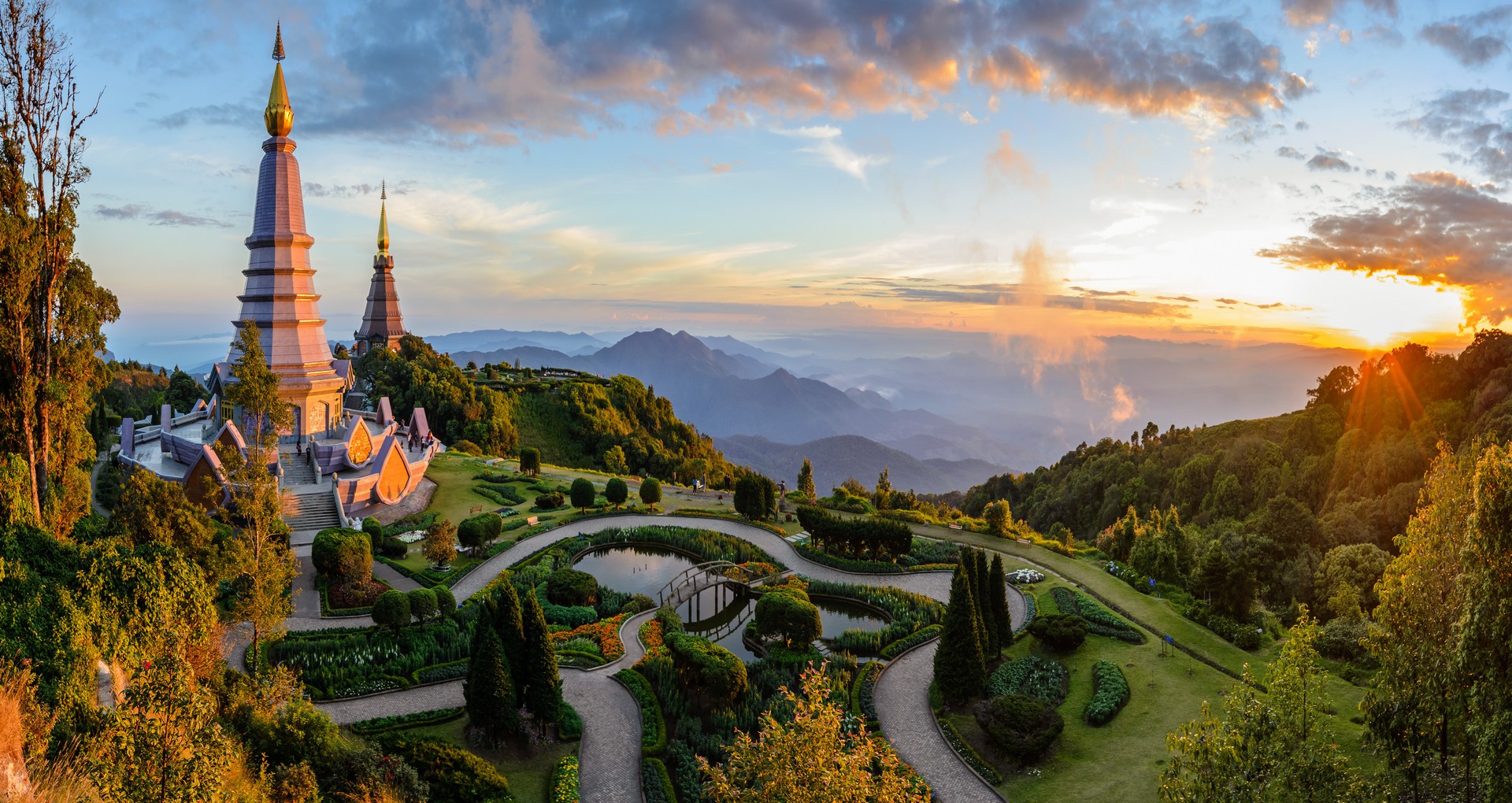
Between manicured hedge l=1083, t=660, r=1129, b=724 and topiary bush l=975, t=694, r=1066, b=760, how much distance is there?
42.5 inches

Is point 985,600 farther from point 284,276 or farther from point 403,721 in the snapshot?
point 284,276

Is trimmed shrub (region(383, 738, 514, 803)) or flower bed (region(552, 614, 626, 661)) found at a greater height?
trimmed shrub (region(383, 738, 514, 803))

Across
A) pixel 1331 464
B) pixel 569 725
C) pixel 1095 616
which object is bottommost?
pixel 569 725

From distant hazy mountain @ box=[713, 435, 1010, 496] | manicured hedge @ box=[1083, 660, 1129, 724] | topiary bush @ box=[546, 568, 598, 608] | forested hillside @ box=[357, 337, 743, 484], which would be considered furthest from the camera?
distant hazy mountain @ box=[713, 435, 1010, 496]

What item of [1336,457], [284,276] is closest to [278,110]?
[284,276]

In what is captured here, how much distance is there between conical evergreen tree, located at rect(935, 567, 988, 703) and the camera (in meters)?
20.4

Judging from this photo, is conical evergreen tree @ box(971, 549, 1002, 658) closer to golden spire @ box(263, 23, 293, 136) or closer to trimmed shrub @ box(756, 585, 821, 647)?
trimmed shrub @ box(756, 585, 821, 647)

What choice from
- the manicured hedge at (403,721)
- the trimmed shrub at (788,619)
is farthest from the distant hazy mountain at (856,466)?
the manicured hedge at (403,721)

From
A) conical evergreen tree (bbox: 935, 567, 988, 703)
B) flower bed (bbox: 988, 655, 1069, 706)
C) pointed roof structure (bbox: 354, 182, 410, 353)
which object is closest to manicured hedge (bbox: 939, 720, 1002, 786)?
conical evergreen tree (bbox: 935, 567, 988, 703)

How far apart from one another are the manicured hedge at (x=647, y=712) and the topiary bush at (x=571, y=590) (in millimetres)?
5984

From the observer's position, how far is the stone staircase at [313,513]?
33906 mm

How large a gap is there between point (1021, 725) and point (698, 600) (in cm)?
1480

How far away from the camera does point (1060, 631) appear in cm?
2361

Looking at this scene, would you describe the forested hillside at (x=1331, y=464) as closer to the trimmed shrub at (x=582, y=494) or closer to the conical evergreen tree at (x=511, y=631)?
the conical evergreen tree at (x=511, y=631)
